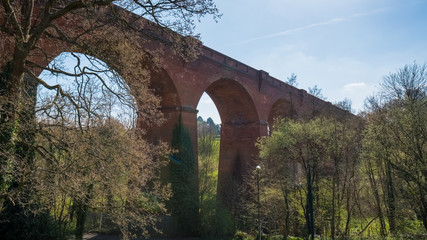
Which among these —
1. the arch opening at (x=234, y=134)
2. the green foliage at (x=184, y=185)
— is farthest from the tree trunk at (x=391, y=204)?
the green foliage at (x=184, y=185)

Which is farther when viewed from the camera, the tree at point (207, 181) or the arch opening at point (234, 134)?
the arch opening at point (234, 134)

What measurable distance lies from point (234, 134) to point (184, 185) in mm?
6924

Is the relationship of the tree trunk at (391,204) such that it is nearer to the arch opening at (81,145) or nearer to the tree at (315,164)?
the tree at (315,164)

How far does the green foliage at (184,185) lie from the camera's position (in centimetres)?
1356

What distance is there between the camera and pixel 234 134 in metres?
20.0

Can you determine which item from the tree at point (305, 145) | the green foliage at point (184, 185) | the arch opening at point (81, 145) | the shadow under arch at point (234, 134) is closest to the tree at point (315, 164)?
the tree at point (305, 145)

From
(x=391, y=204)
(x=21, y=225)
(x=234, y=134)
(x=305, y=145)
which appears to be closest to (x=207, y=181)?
(x=234, y=134)

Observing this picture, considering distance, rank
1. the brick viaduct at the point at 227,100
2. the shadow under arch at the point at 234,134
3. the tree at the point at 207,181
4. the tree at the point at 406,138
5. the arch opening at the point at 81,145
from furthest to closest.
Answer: the shadow under arch at the point at 234,134
the tree at the point at 207,181
the brick viaduct at the point at 227,100
the tree at the point at 406,138
the arch opening at the point at 81,145

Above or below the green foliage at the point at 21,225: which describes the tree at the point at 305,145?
above

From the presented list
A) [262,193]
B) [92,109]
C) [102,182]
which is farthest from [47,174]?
[262,193]

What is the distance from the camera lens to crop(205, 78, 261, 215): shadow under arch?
1820 centimetres

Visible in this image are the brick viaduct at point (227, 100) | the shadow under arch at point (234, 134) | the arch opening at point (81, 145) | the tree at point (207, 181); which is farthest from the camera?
the shadow under arch at point (234, 134)

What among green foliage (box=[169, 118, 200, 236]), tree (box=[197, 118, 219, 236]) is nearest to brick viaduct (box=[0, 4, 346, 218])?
green foliage (box=[169, 118, 200, 236])

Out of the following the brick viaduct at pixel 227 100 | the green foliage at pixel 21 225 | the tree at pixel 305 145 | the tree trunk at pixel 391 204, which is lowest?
the green foliage at pixel 21 225
